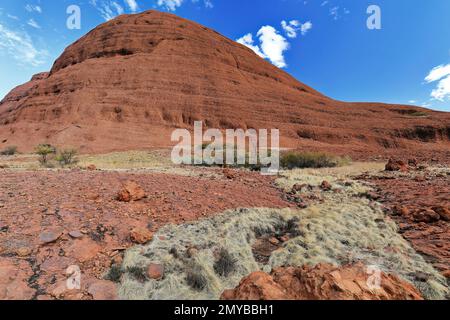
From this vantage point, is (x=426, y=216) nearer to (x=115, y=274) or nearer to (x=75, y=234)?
(x=115, y=274)

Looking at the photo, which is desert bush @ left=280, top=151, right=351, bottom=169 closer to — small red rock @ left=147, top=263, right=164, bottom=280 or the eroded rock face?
small red rock @ left=147, top=263, right=164, bottom=280

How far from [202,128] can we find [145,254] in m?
30.6

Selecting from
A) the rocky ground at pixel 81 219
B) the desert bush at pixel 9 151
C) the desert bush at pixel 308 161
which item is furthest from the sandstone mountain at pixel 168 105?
the rocky ground at pixel 81 219

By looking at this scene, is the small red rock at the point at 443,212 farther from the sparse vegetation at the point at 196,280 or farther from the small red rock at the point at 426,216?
the sparse vegetation at the point at 196,280

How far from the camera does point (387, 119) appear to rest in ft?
123

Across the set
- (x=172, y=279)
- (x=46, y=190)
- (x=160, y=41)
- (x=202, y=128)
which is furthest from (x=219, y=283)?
(x=160, y=41)

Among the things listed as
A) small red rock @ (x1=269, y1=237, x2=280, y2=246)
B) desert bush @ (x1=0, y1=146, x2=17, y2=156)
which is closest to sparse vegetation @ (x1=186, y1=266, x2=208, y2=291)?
small red rock @ (x1=269, y1=237, x2=280, y2=246)

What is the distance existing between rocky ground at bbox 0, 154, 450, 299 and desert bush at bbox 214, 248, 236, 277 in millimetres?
14

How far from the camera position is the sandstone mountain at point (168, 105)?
103ft

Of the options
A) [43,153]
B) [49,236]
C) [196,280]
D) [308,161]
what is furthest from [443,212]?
[43,153]

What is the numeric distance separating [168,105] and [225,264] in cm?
3320

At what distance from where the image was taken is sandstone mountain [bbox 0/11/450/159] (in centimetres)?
3127

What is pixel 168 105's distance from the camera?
34844 mm

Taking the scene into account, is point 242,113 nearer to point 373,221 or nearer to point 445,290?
point 373,221
